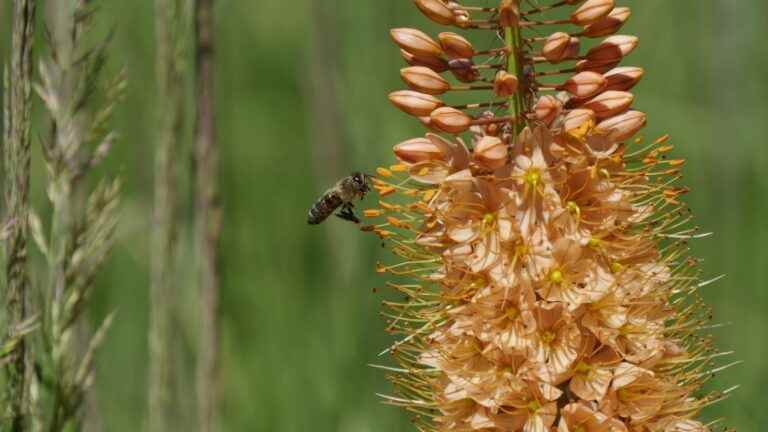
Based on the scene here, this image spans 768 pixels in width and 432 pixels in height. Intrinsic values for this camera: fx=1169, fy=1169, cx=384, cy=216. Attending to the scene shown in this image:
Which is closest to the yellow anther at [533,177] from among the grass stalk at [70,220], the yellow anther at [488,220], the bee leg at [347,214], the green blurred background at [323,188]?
the yellow anther at [488,220]

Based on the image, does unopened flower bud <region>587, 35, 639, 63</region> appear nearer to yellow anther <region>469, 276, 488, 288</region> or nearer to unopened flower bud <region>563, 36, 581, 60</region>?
unopened flower bud <region>563, 36, 581, 60</region>

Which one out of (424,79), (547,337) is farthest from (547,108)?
(547,337)

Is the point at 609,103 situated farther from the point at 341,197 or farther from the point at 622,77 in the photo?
the point at 341,197

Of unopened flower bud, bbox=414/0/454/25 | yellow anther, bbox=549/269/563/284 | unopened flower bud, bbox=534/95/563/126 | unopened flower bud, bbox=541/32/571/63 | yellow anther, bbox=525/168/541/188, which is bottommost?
yellow anther, bbox=549/269/563/284

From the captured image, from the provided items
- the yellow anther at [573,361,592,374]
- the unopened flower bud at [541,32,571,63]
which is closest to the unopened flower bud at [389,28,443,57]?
the unopened flower bud at [541,32,571,63]

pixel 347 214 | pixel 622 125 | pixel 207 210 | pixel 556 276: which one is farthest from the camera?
pixel 347 214

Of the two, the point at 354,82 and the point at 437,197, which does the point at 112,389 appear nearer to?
the point at 354,82

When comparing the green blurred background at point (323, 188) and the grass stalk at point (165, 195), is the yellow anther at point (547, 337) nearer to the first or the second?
the grass stalk at point (165, 195)
